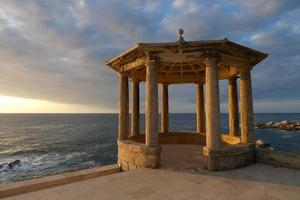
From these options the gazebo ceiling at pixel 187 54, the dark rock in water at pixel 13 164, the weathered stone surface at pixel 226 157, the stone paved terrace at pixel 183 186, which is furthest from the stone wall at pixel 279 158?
the dark rock in water at pixel 13 164

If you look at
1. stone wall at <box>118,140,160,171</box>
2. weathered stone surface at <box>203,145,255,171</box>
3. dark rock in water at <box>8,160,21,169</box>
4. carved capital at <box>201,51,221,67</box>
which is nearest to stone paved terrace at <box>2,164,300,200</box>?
weathered stone surface at <box>203,145,255,171</box>

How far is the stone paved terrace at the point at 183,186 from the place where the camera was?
23.8 ft

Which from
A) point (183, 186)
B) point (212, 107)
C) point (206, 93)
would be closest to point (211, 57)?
point (206, 93)

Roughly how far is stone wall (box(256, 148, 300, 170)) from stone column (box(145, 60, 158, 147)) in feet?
18.7

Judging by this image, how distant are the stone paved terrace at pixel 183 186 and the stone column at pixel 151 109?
161 cm

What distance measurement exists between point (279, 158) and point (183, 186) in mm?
5994

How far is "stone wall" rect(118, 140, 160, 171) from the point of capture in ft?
34.9

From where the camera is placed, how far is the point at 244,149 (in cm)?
1103

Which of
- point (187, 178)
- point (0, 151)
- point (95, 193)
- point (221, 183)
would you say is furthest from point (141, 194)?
point (0, 151)

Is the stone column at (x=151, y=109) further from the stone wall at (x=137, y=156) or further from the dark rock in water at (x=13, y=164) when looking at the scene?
the dark rock in water at (x=13, y=164)

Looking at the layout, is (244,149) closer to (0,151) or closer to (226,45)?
(226,45)

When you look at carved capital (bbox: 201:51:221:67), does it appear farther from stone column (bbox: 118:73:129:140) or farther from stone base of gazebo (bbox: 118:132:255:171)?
stone column (bbox: 118:73:129:140)

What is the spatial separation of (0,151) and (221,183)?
57.7m

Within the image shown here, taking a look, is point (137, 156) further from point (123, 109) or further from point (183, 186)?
point (123, 109)
